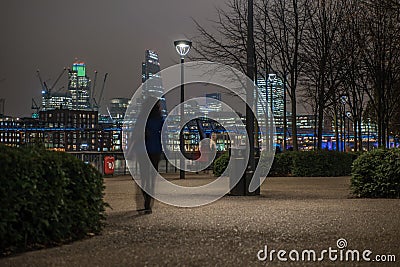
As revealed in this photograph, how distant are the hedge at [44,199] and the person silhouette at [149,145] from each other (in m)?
2.65

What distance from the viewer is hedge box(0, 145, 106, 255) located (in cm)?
701

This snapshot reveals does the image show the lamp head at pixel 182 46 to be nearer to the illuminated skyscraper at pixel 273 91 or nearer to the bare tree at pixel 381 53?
the bare tree at pixel 381 53

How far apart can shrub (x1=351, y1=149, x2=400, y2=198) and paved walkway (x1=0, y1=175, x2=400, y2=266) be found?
4.09 feet

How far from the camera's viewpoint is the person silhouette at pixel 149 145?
11477mm

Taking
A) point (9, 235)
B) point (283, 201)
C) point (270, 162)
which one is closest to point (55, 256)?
point (9, 235)

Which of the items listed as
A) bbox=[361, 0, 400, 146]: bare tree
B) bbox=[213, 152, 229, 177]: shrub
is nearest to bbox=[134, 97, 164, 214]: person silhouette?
bbox=[213, 152, 229, 177]: shrub

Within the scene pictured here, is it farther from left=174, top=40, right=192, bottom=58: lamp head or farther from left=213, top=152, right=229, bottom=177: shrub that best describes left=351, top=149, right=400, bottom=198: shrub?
left=174, top=40, right=192, bottom=58: lamp head

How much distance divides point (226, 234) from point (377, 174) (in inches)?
283

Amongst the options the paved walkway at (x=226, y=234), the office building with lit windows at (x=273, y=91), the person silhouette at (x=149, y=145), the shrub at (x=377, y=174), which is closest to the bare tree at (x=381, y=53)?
the office building with lit windows at (x=273, y=91)

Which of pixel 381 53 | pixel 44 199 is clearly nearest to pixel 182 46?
pixel 381 53

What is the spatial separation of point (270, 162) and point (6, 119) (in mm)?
83354

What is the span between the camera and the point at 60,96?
188375 mm

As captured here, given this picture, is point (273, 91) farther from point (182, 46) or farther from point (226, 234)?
point (226, 234)

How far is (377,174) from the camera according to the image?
48.6ft
